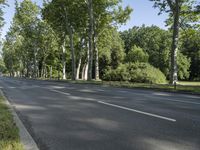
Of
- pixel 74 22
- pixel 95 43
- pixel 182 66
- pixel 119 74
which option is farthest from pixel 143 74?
pixel 182 66

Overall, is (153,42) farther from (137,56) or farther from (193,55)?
(137,56)

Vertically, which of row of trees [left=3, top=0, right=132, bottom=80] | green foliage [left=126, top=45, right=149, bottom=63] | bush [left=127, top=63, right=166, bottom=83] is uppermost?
row of trees [left=3, top=0, right=132, bottom=80]

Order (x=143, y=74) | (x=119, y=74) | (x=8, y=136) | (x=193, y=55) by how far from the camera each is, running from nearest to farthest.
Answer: (x=8, y=136)
(x=143, y=74)
(x=119, y=74)
(x=193, y=55)

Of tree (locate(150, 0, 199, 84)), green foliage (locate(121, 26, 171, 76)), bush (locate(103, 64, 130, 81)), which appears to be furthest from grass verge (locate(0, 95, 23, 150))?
green foliage (locate(121, 26, 171, 76))

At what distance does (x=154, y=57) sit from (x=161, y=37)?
8.88m

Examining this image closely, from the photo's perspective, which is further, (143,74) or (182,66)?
(182,66)

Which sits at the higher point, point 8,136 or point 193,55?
point 193,55

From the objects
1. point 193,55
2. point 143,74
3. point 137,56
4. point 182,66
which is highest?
point 193,55

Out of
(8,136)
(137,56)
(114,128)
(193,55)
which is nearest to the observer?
(8,136)

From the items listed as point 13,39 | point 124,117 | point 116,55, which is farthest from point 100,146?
point 13,39

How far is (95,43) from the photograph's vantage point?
43438 mm

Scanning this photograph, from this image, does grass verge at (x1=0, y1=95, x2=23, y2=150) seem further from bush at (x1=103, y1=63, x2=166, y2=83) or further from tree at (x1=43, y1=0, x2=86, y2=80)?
bush at (x1=103, y1=63, x2=166, y2=83)

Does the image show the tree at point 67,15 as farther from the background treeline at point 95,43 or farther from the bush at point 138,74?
the bush at point 138,74

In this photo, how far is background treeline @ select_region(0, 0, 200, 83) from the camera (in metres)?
44.0
